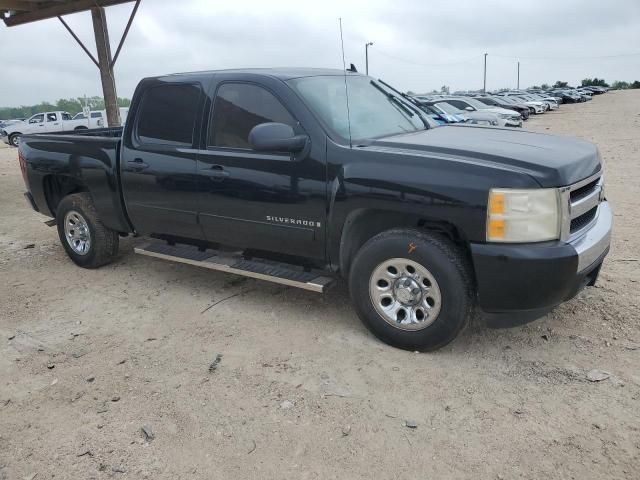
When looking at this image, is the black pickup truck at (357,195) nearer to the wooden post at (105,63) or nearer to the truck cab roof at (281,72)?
the truck cab roof at (281,72)

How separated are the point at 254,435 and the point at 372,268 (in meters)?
1.30

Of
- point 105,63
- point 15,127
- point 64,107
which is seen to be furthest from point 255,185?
point 64,107

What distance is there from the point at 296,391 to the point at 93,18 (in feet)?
33.8

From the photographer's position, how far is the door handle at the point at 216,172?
416 centimetres

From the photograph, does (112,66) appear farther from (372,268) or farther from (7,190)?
(372,268)

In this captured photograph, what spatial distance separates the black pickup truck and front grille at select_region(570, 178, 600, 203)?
0.04 ft

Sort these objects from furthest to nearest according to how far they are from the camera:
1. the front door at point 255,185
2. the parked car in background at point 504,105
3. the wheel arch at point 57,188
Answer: the parked car in background at point 504,105 < the wheel arch at point 57,188 < the front door at point 255,185

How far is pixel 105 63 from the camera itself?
11.2m

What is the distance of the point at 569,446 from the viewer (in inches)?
103

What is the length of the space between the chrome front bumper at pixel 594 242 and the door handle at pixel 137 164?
3390mm

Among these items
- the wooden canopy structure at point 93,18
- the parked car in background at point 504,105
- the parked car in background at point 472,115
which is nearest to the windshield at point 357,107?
the wooden canopy structure at point 93,18

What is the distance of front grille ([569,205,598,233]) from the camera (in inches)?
131

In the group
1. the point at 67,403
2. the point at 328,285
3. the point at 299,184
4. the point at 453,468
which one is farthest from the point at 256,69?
the point at 453,468

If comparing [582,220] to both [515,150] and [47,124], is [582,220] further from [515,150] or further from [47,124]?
[47,124]
